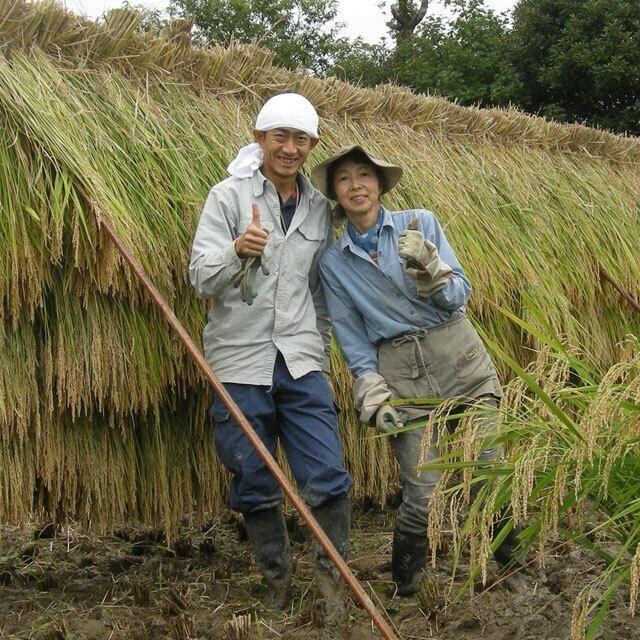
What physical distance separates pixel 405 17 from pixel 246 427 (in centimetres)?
1578

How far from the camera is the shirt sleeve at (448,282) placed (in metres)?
3.09

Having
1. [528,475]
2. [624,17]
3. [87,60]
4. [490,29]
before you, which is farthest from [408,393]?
[490,29]

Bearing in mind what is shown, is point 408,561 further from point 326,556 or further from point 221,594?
point 221,594

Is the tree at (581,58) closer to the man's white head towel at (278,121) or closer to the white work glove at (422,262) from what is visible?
the man's white head towel at (278,121)

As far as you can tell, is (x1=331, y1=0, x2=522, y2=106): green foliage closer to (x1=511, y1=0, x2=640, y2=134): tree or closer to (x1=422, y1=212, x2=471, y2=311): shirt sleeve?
(x1=511, y1=0, x2=640, y2=134): tree

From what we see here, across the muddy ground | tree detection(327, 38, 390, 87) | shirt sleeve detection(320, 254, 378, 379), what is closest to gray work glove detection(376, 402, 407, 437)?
shirt sleeve detection(320, 254, 378, 379)

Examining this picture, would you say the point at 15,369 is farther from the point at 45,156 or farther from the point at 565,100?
the point at 565,100

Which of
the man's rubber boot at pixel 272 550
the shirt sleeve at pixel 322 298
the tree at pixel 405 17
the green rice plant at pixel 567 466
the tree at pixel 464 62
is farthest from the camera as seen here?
the tree at pixel 405 17

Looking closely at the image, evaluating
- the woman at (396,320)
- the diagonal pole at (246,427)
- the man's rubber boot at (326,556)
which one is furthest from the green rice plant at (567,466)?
the man's rubber boot at (326,556)

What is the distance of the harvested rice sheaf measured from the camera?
3.08 m

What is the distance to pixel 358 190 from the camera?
10.6 feet

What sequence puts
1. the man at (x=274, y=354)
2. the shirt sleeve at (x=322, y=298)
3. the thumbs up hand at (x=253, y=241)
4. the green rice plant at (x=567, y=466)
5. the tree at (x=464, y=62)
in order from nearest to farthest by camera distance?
the green rice plant at (x=567, y=466) < the thumbs up hand at (x=253, y=241) < the man at (x=274, y=354) < the shirt sleeve at (x=322, y=298) < the tree at (x=464, y=62)

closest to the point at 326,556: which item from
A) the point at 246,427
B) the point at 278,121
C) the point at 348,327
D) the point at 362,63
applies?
the point at 246,427

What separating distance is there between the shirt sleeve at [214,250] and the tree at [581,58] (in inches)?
393
